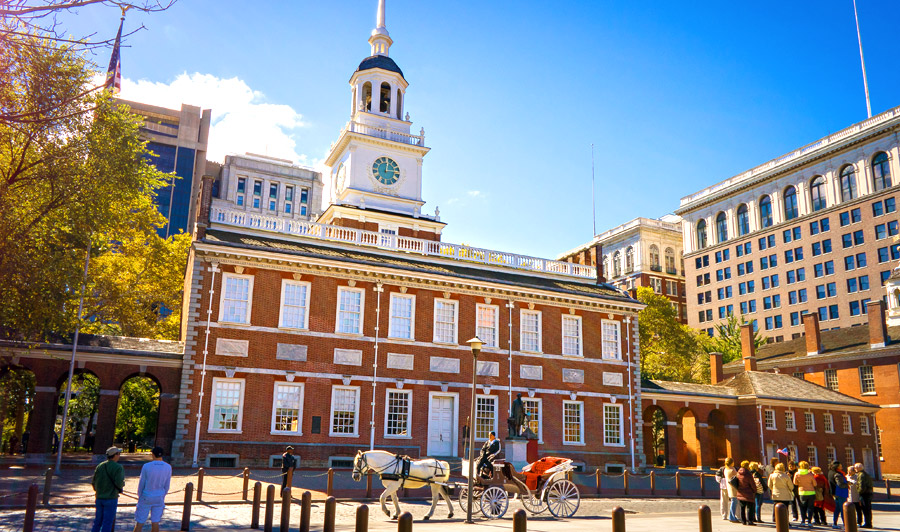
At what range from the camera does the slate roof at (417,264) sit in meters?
29.6

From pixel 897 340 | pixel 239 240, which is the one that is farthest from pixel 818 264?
pixel 239 240

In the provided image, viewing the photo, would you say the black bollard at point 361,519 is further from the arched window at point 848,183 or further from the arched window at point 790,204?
the arched window at point 790,204

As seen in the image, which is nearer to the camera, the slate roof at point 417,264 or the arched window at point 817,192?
the slate roof at point 417,264

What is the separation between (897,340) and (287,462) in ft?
154

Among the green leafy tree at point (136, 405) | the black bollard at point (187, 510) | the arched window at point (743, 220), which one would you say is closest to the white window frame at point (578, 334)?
the green leafy tree at point (136, 405)

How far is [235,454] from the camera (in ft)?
89.2

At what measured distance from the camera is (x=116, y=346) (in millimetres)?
27391

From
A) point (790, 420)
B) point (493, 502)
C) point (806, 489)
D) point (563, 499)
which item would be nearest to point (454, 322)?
point (563, 499)

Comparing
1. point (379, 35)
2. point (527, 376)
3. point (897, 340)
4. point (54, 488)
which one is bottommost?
Result: point (54, 488)

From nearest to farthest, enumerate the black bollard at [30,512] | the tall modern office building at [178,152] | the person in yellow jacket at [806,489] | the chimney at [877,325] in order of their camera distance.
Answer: the black bollard at [30,512] < the person in yellow jacket at [806,489] < the chimney at [877,325] < the tall modern office building at [178,152]

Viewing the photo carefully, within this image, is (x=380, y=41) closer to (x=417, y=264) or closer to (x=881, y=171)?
(x=417, y=264)

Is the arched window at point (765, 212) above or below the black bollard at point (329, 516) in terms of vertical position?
above

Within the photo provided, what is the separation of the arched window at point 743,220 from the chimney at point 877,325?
131ft

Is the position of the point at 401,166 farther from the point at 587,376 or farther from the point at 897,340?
the point at 897,340
